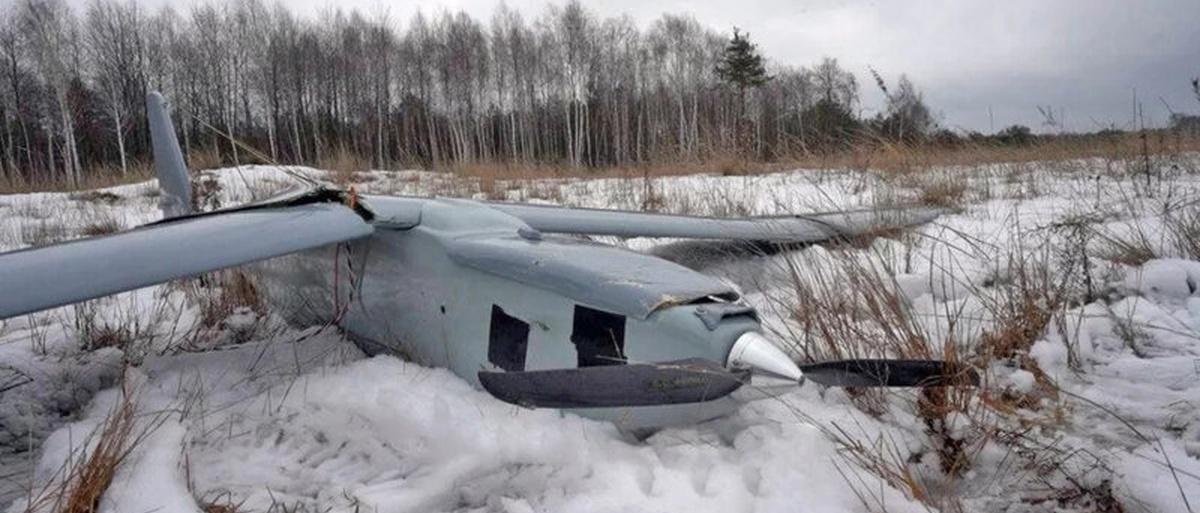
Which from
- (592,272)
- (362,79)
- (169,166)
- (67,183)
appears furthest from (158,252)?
(362,79)

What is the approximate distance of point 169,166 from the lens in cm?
450

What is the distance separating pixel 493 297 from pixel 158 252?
86 cm

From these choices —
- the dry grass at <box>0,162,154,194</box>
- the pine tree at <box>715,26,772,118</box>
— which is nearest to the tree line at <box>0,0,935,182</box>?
the pine tree at <box>715,26,772,118</box>

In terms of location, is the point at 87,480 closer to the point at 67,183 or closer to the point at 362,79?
the point at 67,183

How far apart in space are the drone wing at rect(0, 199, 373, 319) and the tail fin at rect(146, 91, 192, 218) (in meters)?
2.96

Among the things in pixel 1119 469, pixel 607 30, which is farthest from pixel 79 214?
pixel 607 30

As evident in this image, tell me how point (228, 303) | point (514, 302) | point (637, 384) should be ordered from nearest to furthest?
1. point (637, 384)
2. point (514, 302)
3. point (228, 303)

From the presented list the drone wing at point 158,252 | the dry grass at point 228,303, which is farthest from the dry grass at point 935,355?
the dry grass at point 228,303

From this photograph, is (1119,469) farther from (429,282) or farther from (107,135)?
(107,135)

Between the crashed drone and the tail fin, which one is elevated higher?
the tail fin

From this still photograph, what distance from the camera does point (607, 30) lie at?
39.3m

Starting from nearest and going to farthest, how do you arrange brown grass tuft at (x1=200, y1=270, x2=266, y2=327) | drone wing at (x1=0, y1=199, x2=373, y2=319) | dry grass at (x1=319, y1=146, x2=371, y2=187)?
drone wing at (x1=0, y1=199, x2=373, y2=319) < brown grass tuft at (x1=200, y1=270, x2=266, y2=327) < dry grass at (x1=319, y1=146, x2=371, y2=187)

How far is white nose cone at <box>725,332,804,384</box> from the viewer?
1.27 m

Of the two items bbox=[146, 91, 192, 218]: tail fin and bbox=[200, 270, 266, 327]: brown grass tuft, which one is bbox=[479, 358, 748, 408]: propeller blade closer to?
bbox=[200, 270, 266, 327]: brown grass tuft
